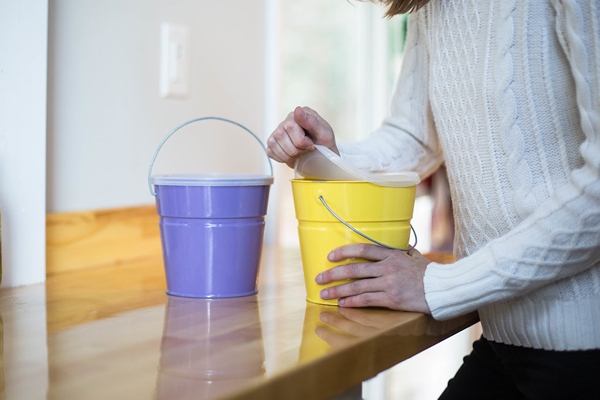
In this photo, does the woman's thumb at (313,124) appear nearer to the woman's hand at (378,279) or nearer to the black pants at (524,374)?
the woman's hand at (378,279)

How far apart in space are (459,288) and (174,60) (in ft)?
2.69

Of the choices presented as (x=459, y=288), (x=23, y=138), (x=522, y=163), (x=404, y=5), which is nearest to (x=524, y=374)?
(x=459, y=288)

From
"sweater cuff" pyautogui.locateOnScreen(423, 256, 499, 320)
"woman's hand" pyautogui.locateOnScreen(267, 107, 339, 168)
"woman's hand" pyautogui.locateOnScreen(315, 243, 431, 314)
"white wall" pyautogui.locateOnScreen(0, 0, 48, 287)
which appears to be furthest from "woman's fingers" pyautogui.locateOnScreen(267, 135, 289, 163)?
"white wall" pyautogui.locateOnScreen(0, 0, 48, 287)

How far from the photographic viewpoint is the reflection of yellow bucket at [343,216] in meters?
0.79

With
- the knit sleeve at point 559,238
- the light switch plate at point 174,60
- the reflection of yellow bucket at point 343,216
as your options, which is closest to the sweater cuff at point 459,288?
the knit sleeve at point 559,238

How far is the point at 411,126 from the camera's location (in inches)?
43.3

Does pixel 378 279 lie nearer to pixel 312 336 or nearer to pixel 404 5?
pixel 312 336

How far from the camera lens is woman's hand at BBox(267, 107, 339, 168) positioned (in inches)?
33.4

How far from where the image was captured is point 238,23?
147 centimetres

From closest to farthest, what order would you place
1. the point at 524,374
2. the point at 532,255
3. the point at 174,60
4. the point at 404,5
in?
the point at 532,255 → the point at 524,374 → the point at 404,5 → the point at 174,60

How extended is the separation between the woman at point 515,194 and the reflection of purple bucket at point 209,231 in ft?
0.33

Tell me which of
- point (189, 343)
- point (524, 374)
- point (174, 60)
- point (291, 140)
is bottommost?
point (524, 374)

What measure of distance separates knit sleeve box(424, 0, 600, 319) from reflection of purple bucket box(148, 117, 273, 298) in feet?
0.92

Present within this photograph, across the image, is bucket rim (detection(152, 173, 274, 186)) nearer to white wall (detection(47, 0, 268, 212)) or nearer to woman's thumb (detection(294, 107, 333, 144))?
woman's thumb (detection(294, 107, 333, 144))
